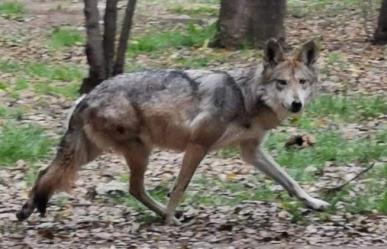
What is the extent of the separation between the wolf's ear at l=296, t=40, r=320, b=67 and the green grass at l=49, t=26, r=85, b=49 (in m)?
10.5

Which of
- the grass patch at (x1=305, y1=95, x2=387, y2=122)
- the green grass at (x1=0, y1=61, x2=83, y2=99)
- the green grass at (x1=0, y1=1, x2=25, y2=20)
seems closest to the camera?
the grass patch at (x1=305, y1=95, x2=387, y2=122)

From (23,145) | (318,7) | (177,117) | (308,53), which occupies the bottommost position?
(318,7)

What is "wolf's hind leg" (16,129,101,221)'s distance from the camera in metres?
7.39

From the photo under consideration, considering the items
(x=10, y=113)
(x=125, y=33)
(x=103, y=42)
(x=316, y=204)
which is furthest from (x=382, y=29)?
(x=316, y=204)

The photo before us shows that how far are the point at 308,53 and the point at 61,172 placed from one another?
86.1 inches

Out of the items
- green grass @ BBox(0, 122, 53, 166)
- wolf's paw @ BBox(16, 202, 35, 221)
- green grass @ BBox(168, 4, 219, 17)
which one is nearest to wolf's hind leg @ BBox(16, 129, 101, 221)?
wolf's paw @ BBox(16, 202, 35, 221)

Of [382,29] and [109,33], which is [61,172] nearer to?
[109,33]

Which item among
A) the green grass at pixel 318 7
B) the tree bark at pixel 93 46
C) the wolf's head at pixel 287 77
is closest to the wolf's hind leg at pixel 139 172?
the wolf's head at pixel 287 77

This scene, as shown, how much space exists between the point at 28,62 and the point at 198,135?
8972 mm

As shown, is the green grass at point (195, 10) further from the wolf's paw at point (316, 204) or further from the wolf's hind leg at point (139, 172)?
the wolf's paw at point (316, 204)

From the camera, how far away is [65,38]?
17781 millimetres

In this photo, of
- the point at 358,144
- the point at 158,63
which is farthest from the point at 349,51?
the point at 358,144

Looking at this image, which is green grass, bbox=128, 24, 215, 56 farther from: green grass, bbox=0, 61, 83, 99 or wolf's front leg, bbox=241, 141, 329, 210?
wolf's front leg, bbox=241, 141, 329, 210

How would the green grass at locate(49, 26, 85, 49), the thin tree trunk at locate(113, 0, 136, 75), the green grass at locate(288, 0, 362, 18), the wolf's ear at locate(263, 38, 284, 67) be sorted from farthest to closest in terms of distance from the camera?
1. the green grass at locate(288, 0, 362, 18)
2. the green grass at locate(49, 26, 85, 49)
3. the thin tree trunk at locate(113, 0, 136, 75)
4. the wolf's ear at locate(263, 38, 284, 67)
